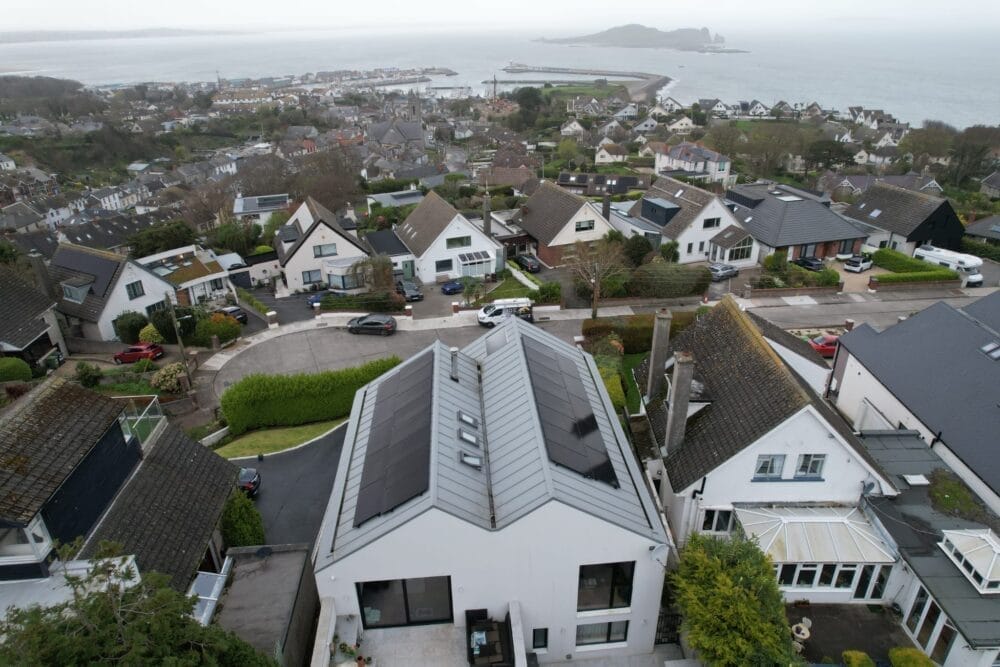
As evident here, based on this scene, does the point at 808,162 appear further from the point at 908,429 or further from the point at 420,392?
the point at 420,392

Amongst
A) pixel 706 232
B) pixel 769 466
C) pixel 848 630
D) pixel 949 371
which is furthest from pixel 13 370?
pixel 706 232

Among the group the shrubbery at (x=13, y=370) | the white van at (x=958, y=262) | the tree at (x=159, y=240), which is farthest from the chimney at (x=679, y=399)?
the tree at (x=159, y=240)

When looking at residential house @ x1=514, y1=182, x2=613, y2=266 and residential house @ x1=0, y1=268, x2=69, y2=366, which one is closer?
residential house @ x1=0, y1=268, x2=69, y2=366

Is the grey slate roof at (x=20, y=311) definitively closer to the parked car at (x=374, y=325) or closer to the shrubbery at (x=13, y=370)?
the shrubbery at (x=13, y=370)

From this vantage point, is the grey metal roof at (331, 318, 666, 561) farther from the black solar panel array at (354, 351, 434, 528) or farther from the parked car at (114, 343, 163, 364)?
the parked car at (114, 343, 163, 364)

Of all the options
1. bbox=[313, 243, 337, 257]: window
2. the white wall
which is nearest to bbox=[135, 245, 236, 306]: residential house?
bbox=[313, 243, 337, 257]: window

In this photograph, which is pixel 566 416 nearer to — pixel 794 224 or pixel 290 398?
pixel 290 398
